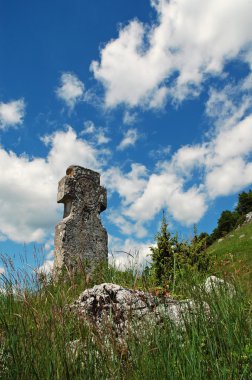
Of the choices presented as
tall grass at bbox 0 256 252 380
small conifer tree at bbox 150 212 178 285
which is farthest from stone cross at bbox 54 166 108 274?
tall grass at bbox 0 256 252 380

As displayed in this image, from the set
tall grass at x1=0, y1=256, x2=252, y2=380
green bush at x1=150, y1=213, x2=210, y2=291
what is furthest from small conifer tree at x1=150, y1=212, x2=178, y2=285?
tall grass at x1=0, y1=256, x2=252, y2=380

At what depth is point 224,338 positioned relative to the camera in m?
3.58

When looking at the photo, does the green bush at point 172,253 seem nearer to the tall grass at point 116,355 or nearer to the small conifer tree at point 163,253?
the small conifer tree at point 163,253

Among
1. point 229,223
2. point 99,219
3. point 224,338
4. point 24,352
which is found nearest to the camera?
point 24,352

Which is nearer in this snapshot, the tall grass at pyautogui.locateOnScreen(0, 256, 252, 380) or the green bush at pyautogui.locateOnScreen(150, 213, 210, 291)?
the tall grass at pyautogui.locateOnScreen(0, 256, 252, 380)

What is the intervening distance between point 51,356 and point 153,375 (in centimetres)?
78

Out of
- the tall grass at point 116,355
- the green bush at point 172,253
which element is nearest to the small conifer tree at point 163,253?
the green bush at point 172,253

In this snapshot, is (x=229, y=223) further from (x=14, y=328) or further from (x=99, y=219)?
(x=14, y=328)

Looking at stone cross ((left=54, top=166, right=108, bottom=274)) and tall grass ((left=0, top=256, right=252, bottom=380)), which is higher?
stone cross ((left=54, top=166, right=108, bottom=274))

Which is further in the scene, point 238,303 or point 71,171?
point 71,171

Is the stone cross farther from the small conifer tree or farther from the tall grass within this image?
the tall grass

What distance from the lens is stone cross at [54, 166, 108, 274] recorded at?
10.1 m

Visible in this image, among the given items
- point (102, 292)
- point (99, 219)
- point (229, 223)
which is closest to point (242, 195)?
point (229, 223)

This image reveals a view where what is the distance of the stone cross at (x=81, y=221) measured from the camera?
33.2 feet
